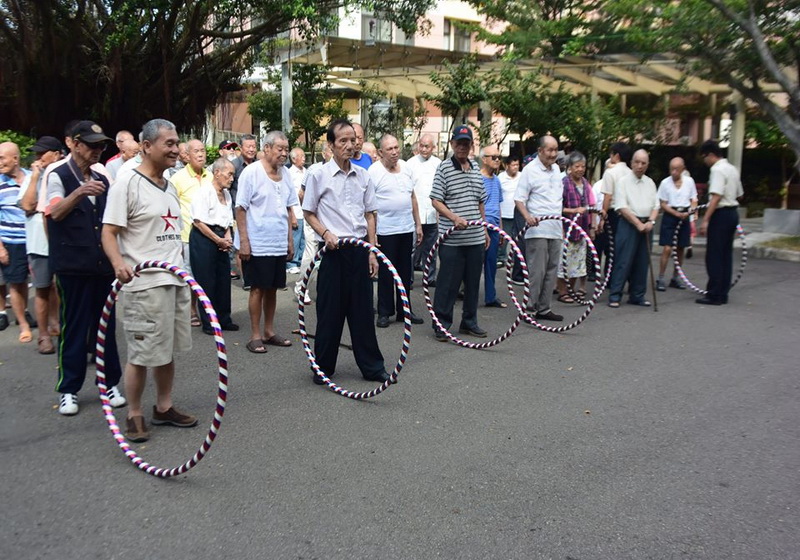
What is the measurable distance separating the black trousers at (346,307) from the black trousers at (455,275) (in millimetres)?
1836

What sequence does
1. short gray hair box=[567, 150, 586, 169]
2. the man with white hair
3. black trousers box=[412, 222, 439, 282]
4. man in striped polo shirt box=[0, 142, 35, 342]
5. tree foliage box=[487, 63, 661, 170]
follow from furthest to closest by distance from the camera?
tree foliage box=[487, 63, 661, 170], the man with white hair, black trousers box=[412, 222, 439, 282], short gray hair box=[567, 150, 586, 169], man in striped polo shirt box=[0, 142, 35, 342]

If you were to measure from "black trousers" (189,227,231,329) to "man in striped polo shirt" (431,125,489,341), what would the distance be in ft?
7.78

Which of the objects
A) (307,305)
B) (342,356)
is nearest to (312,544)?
(342,356)

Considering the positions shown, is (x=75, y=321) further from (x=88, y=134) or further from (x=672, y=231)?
(x=672, y=231)

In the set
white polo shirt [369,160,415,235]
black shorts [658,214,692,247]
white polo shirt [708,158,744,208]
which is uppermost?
white polo shirt [708,158,744,208]

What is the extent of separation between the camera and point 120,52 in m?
18.7

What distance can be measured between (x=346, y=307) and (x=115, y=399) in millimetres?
2052

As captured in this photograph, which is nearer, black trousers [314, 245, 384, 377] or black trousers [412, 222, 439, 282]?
black trousers [314, 245, 384, 377]

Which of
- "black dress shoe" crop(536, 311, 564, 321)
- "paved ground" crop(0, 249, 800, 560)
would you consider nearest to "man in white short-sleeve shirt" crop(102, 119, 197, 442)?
"paved ground" crop(0, 249, 800, 560)

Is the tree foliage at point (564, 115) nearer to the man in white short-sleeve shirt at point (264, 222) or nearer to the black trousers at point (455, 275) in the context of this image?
the black trousers at point (455, 275)

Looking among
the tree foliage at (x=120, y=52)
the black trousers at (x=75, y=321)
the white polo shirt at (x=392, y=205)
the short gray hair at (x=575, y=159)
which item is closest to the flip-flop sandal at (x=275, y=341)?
the white polo shirt at (x=392, y=205)

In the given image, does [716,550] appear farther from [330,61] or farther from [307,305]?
[330,61]

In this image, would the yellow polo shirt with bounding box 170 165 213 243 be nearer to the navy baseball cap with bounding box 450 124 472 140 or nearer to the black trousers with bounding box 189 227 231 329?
the black trousers with bounding box 189 227 231 329

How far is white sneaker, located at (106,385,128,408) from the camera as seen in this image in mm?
6195
